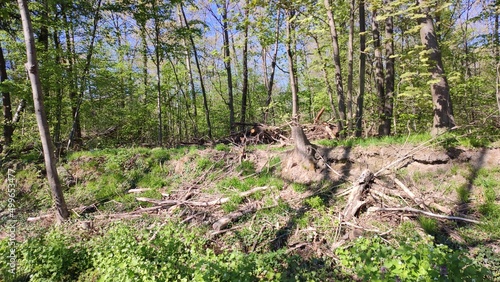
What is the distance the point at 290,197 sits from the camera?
19.2 feet

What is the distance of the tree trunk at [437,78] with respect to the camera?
5.78 m

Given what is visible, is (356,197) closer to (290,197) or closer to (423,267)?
(290,197)

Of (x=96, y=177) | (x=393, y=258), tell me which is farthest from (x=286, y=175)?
(x=96, y=177)

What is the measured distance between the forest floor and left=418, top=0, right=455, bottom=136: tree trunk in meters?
0.69

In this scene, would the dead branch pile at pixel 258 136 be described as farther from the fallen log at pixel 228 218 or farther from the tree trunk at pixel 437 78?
the tree trunk at pixel 437 78

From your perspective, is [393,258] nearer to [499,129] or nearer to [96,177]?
[499,129]

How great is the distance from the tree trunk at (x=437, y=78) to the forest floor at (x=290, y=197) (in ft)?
2.27

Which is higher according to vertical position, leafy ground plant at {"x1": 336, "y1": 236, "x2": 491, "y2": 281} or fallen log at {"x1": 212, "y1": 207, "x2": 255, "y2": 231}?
leafy ground plant at {"x1": 336, "y1": 236, "x2": 491, "y2": 281}

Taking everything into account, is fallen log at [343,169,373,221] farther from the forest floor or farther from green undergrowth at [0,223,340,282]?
green undergrowth at [0,223,340,282]

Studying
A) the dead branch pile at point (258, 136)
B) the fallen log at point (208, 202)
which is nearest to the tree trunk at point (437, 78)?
the fallen log at point (208, 202)

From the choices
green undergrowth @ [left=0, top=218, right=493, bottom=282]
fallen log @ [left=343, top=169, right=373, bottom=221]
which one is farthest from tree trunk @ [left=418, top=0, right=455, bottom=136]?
green undergrowth @ [left=0, top=218, right=493, bottom=282]

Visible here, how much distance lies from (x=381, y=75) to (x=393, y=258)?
779 cm

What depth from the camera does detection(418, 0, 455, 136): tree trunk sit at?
19.0ft

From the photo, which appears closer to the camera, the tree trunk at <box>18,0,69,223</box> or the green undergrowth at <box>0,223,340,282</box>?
the green undergrowth at <box>0,223,340,282</box>
